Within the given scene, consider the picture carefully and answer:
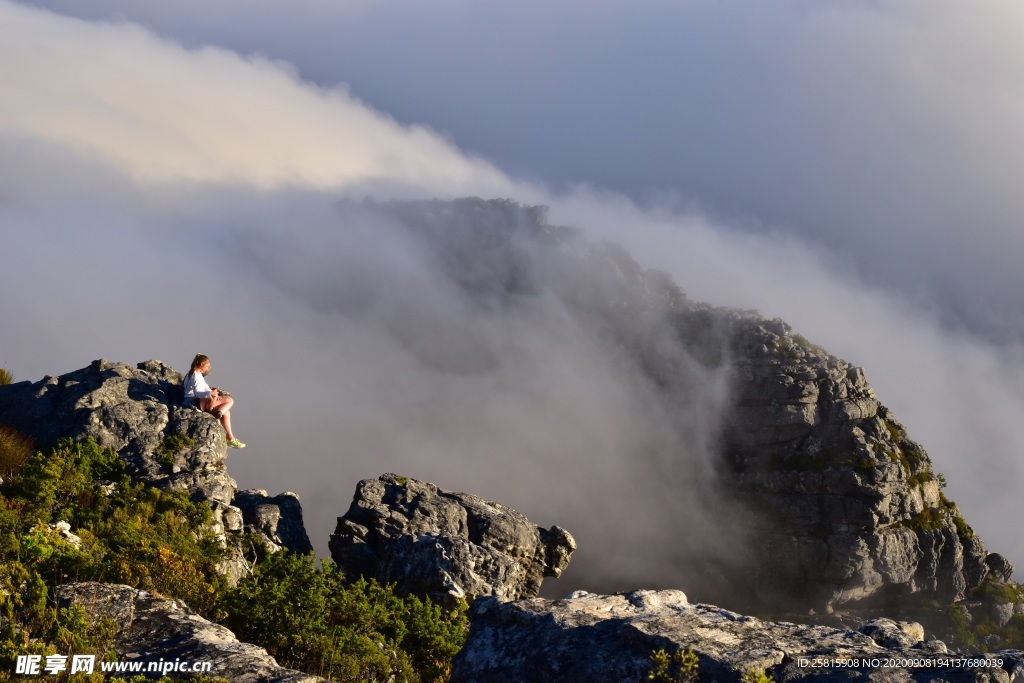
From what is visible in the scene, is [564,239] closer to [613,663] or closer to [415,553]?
[415,553]

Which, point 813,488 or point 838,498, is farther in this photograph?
point 813,488

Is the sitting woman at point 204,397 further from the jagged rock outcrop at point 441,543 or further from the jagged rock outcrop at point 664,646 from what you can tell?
the jagged rock outcrop at point 664,646

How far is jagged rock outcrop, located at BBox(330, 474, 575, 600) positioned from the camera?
24203 mm

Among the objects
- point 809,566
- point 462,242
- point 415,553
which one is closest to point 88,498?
point 415,553

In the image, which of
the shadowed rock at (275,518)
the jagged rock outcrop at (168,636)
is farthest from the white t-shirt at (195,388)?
the jagged rock outcrop at (168,636)

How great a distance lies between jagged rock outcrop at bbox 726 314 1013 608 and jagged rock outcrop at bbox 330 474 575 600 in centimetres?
5868

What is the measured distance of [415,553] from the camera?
24.7 meters

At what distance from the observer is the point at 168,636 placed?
1272 centimetres

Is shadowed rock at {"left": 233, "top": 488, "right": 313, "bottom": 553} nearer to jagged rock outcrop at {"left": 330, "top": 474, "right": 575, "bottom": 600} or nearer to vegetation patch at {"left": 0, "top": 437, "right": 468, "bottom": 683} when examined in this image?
jagged rock outcrop at {"left": 330, "top": 474, "right": 575, "bottom": 600}

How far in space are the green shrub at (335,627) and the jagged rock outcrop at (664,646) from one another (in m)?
4.64

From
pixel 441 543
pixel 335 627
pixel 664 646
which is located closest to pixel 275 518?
pixel 441 543

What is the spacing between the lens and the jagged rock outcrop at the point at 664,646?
371 inches

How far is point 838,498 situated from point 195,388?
233 ft

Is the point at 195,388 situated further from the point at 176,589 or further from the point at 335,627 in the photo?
the point at 335,627
